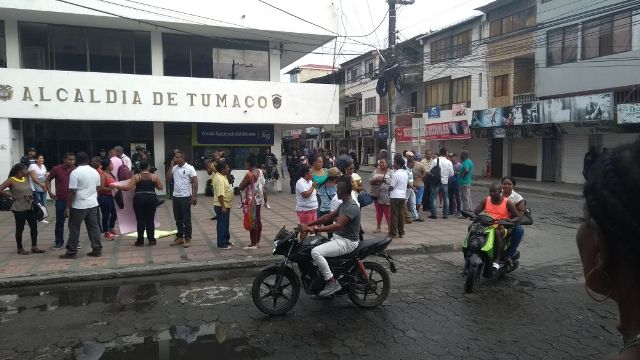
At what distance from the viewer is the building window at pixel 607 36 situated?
18594mm

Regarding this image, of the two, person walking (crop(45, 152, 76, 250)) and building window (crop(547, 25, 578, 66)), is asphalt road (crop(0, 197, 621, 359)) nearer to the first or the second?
person walking (crop(45, 152, 76, 250))

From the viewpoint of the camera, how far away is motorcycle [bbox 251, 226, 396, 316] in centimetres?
512

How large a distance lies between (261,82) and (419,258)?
11.1m

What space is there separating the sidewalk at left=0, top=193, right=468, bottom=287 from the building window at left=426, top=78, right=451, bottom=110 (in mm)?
20669

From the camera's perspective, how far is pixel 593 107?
19.1 metres

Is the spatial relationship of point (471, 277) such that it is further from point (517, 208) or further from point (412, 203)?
point (412, 203)

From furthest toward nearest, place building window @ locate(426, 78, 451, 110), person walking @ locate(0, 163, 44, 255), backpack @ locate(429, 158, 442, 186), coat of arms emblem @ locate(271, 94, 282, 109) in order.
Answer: building window @ locate(426, 78, 451, 110), coat of arms emblem @ locate(271, 94, 282, 109), backpack @ locate(429, 158, 442, 186), person walking @ locate(0, 163, 44, 255)

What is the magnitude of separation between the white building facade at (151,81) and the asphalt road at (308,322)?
414 inches

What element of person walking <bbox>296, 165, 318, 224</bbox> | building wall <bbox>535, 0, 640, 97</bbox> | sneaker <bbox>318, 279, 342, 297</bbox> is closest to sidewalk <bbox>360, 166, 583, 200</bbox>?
building wall <bbox>535, 0, 640, 97</bbox>

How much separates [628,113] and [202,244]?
55.4 feet

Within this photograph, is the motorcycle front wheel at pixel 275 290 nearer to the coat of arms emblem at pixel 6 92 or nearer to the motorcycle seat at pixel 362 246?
the motorcycle seat at pixel 362 246

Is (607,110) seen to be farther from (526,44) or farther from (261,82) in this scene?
(261,82)

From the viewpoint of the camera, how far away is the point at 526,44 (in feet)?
78.9

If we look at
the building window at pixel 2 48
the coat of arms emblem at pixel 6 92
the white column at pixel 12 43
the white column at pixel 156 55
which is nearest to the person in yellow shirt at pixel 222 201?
the white column at pixel 156 55
